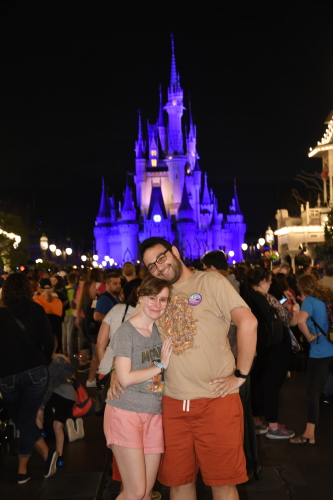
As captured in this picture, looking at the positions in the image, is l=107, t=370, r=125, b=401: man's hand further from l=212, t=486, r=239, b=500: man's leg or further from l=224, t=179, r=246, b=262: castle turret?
l=224, t=179, r=246, b=262: castle turret

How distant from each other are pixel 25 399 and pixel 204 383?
233 centimetres

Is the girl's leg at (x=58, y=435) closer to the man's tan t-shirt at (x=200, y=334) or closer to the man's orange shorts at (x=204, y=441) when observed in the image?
the man's orange shorts at (x=204, y=441)

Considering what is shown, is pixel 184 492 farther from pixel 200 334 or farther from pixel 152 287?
pixel 152 287

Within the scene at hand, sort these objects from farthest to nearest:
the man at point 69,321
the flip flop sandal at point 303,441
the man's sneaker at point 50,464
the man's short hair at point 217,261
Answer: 1. the man at point 69,321
2. the man's short hair at point 217,261
3. the flip flop sandal at point 303,441
4. the man's sneaker at point 50,464

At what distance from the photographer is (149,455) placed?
145 inches

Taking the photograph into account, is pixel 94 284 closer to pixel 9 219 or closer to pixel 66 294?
pixel 66 294

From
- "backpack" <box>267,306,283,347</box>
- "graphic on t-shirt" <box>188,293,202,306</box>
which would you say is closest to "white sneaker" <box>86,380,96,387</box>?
"backpack" <box>267,306,283,347</box>

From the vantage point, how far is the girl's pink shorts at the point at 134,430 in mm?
3607

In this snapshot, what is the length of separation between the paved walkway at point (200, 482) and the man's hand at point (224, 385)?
5.25 feet

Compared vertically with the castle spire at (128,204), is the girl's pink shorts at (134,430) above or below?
below

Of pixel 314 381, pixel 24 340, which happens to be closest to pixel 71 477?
pixel 24 340

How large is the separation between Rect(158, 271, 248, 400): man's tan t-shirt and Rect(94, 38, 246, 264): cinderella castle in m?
78.4

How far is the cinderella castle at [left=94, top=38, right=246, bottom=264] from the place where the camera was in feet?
281

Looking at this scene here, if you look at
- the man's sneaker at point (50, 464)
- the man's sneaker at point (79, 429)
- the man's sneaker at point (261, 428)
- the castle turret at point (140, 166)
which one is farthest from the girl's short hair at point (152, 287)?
the castle turret at point (140, 166)
